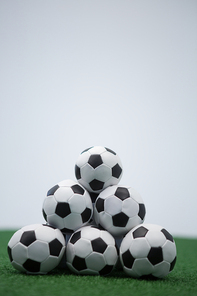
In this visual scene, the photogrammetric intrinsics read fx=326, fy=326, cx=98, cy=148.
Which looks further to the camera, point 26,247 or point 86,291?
point 26,247

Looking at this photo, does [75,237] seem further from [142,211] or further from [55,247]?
[142,211]

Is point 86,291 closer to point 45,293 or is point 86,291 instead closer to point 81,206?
point 45,293

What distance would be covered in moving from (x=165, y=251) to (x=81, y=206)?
2.69 feet

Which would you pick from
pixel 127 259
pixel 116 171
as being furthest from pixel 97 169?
pixel 127 259

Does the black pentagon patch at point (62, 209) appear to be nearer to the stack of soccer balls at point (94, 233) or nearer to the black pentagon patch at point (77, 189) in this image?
the stack of soccer balls at point (94, 233)

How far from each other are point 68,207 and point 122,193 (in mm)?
513

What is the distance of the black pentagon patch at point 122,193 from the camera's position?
2.99m

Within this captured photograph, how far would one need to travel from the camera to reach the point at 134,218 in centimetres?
296

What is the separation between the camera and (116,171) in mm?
3225

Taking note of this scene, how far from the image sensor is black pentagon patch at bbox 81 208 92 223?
9.72 feet

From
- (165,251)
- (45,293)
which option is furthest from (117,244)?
(45,293)

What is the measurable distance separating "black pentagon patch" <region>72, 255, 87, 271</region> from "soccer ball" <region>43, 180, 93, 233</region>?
0.96ft

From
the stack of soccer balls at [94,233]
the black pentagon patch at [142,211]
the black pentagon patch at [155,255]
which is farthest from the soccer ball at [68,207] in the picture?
the black pentagon patch at [155,255]

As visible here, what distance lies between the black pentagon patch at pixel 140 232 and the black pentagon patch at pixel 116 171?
1.98 feet
